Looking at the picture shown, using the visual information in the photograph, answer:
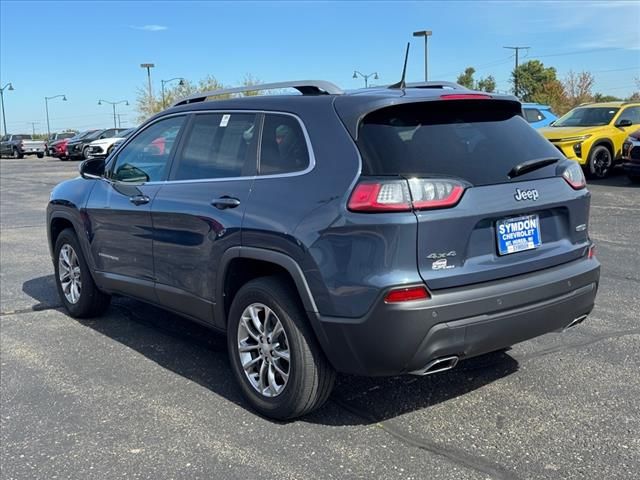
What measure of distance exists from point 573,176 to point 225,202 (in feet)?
6.65

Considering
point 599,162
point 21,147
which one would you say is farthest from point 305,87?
point 21,147

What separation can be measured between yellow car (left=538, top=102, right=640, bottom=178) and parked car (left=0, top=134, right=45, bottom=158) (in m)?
41.5

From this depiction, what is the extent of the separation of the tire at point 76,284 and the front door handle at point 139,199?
1101 mm

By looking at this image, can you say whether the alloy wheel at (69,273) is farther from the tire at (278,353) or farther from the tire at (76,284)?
the tire at (278,353)

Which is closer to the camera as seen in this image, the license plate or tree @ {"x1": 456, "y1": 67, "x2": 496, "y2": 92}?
the license plate

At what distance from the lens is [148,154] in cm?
498

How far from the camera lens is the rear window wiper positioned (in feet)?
11.7

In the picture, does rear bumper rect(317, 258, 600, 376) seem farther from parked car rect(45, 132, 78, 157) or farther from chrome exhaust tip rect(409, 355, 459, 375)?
parked car rect(45, 132, 78, 157)

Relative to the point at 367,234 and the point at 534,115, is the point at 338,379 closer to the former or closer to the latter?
the point at 367,234

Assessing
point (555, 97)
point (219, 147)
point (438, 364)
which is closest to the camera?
point (438, 364)

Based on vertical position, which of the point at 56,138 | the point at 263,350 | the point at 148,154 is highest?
the point at 56,138

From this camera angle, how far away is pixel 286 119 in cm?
383

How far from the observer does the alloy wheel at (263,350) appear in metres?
3.71

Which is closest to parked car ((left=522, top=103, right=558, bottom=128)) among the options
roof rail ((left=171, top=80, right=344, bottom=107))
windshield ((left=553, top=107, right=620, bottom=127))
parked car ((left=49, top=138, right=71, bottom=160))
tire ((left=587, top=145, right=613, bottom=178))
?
windshield ((left=553, top=107, right=620, bottom=127))
